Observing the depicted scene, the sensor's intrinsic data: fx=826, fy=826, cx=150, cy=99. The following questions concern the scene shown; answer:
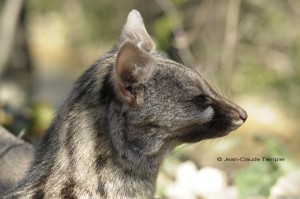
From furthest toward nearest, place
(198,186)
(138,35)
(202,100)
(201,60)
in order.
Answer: (201,60), (198,186), (138,35), (202,100)

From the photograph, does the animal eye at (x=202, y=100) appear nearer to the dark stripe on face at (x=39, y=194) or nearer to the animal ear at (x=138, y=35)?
A: the animal ear at (x=138, y=35)

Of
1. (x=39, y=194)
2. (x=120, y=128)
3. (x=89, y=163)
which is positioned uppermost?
(x=120, y=128)

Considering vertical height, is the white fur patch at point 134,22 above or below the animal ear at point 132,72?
above

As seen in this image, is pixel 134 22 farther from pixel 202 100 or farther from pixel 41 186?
pixel 41 186

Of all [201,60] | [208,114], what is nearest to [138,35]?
[208,114]

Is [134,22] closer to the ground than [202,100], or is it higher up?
higher up

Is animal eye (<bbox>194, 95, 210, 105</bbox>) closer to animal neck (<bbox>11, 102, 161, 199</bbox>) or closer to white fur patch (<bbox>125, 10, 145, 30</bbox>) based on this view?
animal neck (<bbox>11, 102, 161, 199</bbox>)

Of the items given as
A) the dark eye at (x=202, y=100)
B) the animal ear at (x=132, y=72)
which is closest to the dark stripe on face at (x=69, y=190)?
the animal ear at (x=132, y=72)

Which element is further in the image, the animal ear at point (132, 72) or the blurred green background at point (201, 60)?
the blurred green background at point (201, 60)
